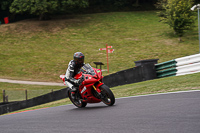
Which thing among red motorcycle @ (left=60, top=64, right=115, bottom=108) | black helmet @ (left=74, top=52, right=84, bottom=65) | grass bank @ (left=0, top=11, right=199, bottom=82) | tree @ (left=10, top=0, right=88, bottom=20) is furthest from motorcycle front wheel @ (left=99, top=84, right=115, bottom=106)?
tree @ (left=10, top=0, right=88, bottom=20)

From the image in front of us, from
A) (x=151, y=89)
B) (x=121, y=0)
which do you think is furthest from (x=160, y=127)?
(x=121, y=0)

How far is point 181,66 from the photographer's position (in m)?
16.4

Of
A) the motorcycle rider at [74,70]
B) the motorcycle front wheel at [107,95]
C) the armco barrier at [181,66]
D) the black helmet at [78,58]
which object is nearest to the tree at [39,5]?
the armco barrier at [181,66]

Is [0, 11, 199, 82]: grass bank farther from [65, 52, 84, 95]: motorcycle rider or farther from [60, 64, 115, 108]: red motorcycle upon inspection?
[60, 64, 115, 108]: red motorcycle

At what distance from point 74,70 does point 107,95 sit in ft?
5.01

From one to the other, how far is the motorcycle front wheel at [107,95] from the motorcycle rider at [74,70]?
31.2 inches

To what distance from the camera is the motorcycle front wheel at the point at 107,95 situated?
8.24m

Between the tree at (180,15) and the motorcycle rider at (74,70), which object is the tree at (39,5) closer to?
the tree at (180,15)

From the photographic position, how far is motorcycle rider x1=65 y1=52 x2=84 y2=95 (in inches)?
350

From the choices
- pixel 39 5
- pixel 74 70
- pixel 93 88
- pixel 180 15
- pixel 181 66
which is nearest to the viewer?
pixel 93 88

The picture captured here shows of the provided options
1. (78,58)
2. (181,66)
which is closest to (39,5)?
(181,66)

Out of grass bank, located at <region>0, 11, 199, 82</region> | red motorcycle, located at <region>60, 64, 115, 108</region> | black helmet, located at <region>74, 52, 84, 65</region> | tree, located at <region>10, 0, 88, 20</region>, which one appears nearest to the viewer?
red motorcycle, located at <region>60, 64, 115, 108</region>

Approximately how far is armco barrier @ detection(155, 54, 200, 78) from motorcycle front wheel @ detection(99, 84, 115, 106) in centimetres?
856

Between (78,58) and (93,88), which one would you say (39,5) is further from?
(93,88)
